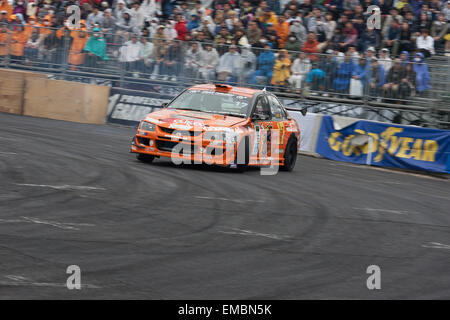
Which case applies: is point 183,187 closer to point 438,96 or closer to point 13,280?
point 13,280

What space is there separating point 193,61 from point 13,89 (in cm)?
541

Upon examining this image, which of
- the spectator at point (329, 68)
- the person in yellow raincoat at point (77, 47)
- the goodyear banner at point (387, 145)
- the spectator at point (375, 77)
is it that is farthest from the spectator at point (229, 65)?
the person in yellow raincoat at point (77, 47)

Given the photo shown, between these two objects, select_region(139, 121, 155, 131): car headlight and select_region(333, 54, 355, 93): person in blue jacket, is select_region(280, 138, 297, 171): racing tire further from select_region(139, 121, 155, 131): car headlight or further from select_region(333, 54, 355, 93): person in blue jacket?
select_region(333, 54, 355, 93): person in blue jacket

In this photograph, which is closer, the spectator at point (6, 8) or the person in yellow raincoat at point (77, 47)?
the person in yellow raincoat at point (77, 47)

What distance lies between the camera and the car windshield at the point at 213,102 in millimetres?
15273

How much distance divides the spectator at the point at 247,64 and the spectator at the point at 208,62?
87 cm

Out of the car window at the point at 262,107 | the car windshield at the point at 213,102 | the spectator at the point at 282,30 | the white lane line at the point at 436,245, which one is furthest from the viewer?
the spectator at the point at 282,30

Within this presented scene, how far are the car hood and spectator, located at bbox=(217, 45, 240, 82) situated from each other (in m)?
7.78

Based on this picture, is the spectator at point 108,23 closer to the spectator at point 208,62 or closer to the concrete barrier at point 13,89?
the concrete barrier at point 13,89

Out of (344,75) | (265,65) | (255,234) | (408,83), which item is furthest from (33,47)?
(255,234)

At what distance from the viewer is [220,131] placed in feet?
46.5

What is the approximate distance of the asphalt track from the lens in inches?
246

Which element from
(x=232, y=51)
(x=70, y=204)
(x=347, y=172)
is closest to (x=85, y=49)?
(x=232, y=51)

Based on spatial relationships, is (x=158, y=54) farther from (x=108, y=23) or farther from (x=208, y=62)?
(x=108, y=23)
